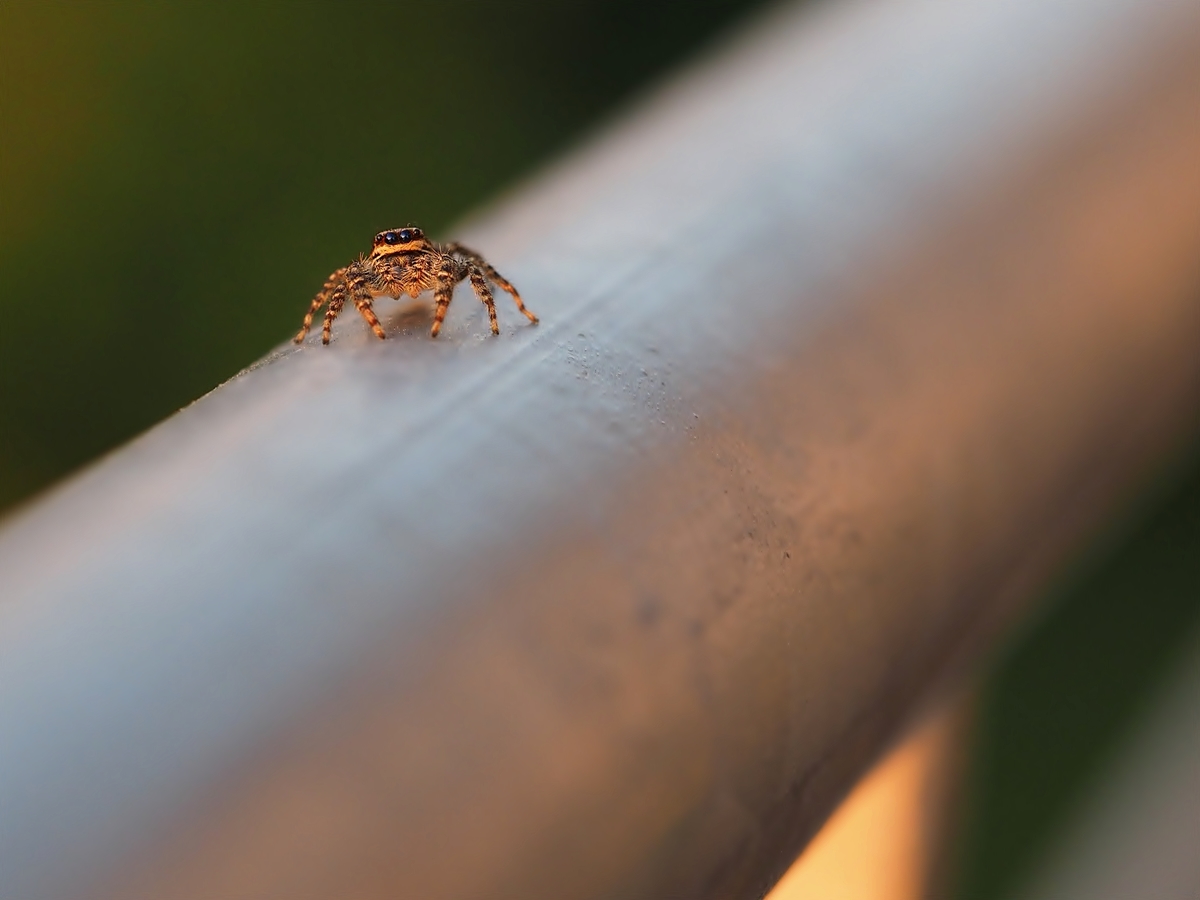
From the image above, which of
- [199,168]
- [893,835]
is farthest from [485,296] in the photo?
[199,168]

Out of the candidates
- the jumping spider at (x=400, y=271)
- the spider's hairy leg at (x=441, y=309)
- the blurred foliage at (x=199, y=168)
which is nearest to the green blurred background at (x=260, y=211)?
the blurred foliage at (x=199, y=168)

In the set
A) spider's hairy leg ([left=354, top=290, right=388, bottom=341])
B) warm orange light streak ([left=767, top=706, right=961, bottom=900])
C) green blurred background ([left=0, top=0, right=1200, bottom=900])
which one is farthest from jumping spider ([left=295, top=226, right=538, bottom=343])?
green blurred background ([left=0, top=0, right=1200, bottom=900])

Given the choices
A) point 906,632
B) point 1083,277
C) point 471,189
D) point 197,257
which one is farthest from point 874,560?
point 471,189

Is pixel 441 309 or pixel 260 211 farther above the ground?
pixel 260 211

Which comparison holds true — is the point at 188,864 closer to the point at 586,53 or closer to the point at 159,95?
the point at 159,95

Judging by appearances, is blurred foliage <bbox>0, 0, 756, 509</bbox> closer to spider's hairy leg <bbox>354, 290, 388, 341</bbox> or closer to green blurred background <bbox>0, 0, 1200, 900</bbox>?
green blurred background <bbox>0, 0, 1200, 900</bbox>

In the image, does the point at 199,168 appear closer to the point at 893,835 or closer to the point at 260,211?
the point at 260,211

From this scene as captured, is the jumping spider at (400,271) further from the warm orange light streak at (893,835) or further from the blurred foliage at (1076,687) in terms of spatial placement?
the blurred foliage at (1076,687)

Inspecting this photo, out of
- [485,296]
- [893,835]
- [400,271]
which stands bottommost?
[893,835]
